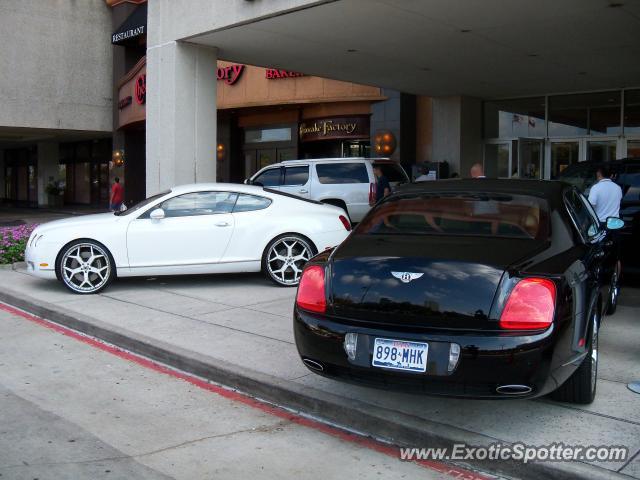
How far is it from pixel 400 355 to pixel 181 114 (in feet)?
30.9

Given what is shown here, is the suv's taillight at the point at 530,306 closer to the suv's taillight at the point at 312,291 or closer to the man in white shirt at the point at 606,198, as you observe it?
the suv's taillight at the point at 312,291

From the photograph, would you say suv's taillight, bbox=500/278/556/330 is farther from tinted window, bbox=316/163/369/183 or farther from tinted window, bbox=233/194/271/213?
tinted window, bbox=316/163/369/183

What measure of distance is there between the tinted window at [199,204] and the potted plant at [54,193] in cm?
3054

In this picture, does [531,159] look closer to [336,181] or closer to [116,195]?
[336,181]

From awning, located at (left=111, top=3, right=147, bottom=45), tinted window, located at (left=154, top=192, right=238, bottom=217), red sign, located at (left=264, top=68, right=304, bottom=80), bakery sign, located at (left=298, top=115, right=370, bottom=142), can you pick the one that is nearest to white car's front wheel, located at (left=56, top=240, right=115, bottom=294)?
tinted window, located at (left=154, top=192, right=238, bottom=217)

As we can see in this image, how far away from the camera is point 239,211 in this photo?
30.1 ft

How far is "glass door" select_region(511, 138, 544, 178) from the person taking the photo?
1762 centimetres

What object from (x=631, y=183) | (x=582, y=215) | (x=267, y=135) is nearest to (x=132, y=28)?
(x=267, y=135)

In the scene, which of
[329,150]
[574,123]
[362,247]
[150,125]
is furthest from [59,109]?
[362,247]

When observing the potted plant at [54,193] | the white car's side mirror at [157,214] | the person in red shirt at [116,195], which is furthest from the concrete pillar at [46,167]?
the white car's side mirror at [157,214]

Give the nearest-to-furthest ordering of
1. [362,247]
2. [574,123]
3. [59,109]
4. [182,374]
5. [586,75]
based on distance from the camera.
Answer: [362,247], [182,374], [586,75], [574,123], [59,109]

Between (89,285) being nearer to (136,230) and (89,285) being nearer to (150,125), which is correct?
(136,230)

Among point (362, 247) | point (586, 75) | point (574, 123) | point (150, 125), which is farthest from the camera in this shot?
point (574, 123)

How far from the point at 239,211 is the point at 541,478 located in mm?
6198
